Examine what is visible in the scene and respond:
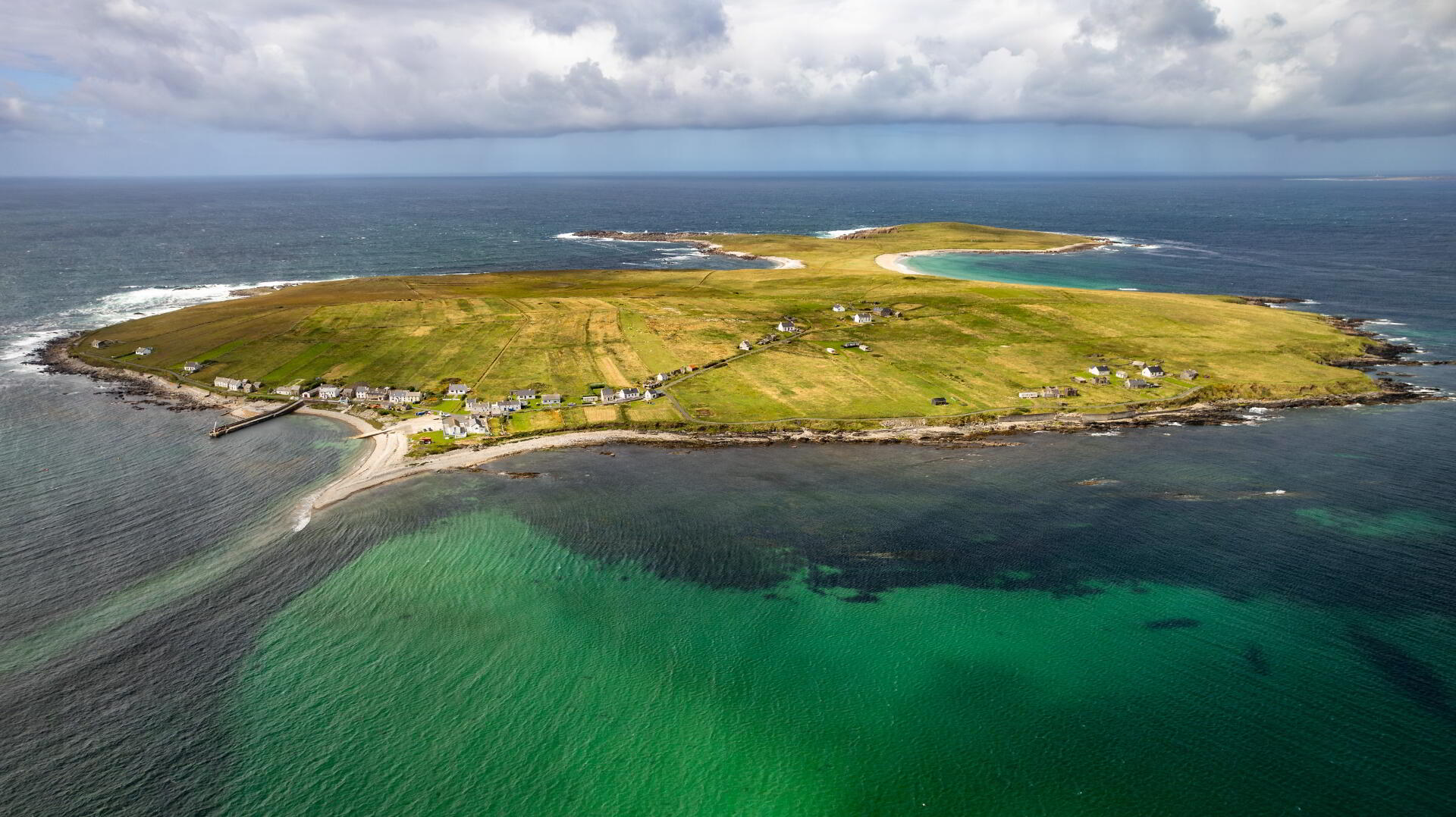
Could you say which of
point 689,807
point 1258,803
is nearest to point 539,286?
point 689,807

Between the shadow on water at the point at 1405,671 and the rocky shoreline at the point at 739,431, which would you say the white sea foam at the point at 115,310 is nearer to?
the rocky shoreline at the point at 739,431

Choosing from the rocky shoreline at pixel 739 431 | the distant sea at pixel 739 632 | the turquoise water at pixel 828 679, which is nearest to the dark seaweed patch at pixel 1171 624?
the turquoise water at pixel 828 679

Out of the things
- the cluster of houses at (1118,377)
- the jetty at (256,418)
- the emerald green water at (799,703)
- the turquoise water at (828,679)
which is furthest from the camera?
the cluster of houses at (1118,377)

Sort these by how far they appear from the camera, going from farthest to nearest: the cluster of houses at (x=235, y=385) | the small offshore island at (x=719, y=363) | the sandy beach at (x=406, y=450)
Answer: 1. the cluster of houses at (x=235, y=385)
2. the small offshore island at (x=719, y=363)
3. the sandy beach at (x=406, y=450)

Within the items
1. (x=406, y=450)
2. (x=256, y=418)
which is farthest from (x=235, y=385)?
(x=406, y=450)

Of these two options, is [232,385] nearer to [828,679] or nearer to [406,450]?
[406,450]

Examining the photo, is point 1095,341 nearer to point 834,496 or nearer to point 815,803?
point 834,496

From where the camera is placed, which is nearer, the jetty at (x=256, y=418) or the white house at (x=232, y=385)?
the jetty at (x=256, y=418)

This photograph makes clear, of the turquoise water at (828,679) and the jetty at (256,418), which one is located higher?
the jetty at (256,418)
